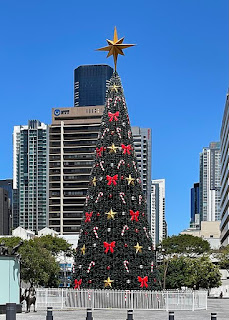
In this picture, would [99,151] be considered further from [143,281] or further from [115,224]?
[143,281]

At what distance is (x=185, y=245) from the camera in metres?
95.7

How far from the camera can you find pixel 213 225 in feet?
537

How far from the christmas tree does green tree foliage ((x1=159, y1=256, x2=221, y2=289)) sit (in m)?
35.4

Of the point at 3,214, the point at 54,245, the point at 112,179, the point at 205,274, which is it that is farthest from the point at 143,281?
the point at 3,214

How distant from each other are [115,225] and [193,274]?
38095 mm

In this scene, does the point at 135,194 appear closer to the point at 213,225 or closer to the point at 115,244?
the point at 115,244

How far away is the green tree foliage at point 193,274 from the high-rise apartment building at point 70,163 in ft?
253

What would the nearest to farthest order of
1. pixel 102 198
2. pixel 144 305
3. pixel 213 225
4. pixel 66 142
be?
pixel 144 305 < pixel 102 198 < pixel 66 142 < pixel 213 225

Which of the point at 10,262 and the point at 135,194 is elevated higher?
the point at 135,194

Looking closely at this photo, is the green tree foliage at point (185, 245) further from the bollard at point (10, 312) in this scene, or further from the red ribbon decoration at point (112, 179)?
the bollard at point (10, 312)

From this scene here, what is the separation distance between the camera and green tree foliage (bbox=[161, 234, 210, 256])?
311 feet

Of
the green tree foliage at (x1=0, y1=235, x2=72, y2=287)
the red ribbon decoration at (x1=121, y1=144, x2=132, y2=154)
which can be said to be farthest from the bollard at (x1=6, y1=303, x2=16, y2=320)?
the green tree foliage at (x1=0, y1=235, x2=72, y2=287)

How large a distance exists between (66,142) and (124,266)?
121319 millimetres

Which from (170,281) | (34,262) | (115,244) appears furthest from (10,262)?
(170,281)
